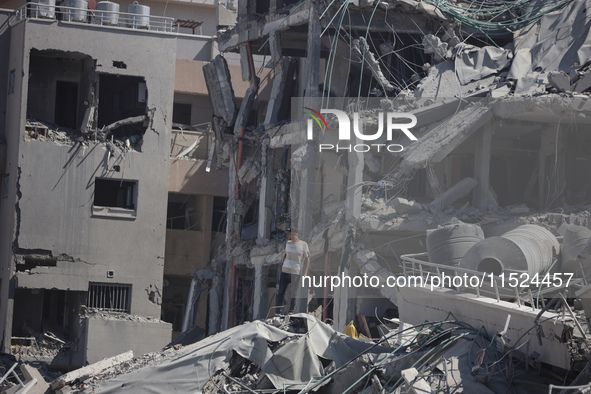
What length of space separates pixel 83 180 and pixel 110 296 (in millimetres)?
3847

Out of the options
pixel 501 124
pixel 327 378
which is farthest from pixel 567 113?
pixel 327 378

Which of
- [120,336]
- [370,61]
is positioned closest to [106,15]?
[120,336]

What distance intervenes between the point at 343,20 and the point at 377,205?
6.26 m

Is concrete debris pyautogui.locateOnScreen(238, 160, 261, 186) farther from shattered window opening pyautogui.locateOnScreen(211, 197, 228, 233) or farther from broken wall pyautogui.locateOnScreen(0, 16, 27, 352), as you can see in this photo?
broken wall pyautogui.locateOnScreen(0, 16, 27, 352)

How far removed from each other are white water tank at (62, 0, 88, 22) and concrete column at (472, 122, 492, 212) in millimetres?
15904

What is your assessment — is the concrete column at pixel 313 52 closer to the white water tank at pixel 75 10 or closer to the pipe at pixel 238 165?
the pipe at pixel 238 165

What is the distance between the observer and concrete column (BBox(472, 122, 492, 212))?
20.8m

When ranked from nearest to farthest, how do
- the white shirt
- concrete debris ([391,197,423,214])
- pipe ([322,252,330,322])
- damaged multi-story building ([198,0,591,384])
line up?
the white shirt → damaged multi-story building ([198,0,591,384]) → concrete debris ([391,197,423,214]) → pipe ([322,252,330,322])

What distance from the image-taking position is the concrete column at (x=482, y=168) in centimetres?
2075

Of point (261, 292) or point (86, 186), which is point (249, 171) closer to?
point (261, 292)

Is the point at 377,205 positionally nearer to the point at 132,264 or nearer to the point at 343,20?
the point at 343,20

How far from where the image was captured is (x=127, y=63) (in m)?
31.4

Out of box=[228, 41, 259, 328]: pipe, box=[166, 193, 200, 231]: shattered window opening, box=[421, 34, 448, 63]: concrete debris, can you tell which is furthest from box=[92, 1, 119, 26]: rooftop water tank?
box=[421, 34, 448, 63]: concrete debris

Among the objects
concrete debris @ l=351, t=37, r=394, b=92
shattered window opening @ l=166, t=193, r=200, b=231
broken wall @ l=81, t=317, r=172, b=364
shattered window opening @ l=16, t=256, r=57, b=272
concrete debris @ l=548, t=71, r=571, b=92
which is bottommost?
broken wall @ l=81, t=317, r=172, b=364
